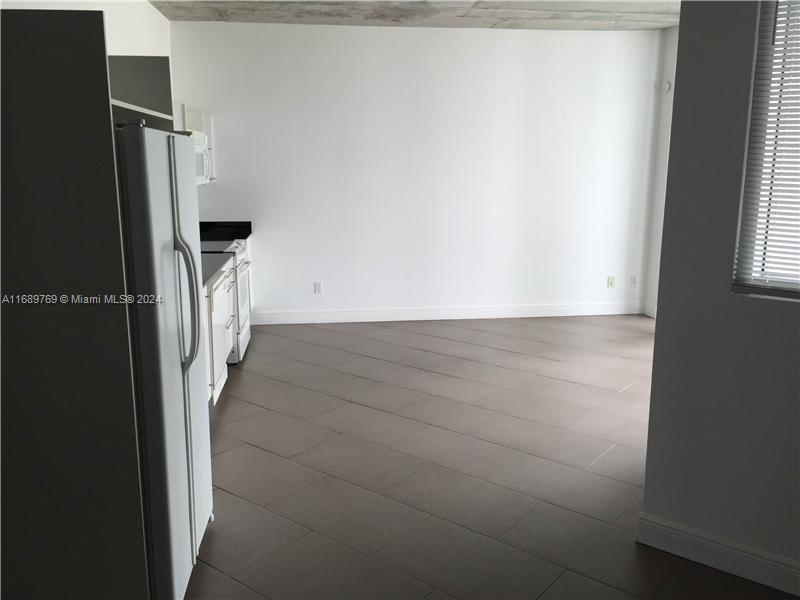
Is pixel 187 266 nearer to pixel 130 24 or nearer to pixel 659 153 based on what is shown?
pixel 130 24

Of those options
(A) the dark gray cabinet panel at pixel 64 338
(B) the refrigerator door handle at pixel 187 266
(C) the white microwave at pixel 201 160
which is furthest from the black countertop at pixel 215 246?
(A) the dark gray cabinet panel at pixel 64 338

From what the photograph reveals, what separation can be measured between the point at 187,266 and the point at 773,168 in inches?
83.7

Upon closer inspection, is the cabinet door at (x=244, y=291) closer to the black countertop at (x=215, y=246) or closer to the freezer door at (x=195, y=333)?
the black countertop at (x=215, y=246)

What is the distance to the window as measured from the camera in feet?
7.95

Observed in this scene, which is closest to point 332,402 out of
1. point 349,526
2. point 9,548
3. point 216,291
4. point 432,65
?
point 216,291

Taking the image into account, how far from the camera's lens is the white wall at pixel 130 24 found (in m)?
4.02

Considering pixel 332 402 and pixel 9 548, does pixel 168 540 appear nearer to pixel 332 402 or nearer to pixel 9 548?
pixel 9 548

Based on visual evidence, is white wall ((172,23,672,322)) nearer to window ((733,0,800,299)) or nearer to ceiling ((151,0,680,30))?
ceiling ((151,0,680,30))

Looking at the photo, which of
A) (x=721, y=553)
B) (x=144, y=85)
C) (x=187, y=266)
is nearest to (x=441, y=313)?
(x=144, y=85)

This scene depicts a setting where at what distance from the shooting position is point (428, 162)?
21.7 ft

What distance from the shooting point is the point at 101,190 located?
2023mm

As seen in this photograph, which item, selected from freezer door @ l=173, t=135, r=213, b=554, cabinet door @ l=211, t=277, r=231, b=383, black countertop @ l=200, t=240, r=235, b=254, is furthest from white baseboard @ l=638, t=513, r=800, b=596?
black countertop @ l=200, t=240, r=235, b=254

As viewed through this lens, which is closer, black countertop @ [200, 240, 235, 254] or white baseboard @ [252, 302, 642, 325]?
black countertop @ [200, 240, 235, 254]

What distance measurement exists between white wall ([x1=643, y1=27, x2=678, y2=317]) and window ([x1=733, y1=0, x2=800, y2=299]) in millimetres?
4212
